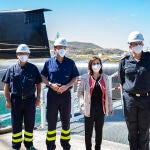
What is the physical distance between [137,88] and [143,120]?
49cm

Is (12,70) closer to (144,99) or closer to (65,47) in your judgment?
(65,47)

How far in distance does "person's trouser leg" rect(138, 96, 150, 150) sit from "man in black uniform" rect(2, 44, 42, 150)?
1798 millimetres

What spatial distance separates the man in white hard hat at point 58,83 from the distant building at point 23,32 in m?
17.3

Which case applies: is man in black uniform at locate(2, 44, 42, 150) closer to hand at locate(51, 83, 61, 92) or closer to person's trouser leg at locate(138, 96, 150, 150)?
hand at locate(51, 83, 61, 92)

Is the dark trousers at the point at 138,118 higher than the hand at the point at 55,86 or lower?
lower

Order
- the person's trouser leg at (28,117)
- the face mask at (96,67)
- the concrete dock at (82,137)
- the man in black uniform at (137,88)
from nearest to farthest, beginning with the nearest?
the man in black uniform at (137,88) < the face mask at (96,67) < the person's trouser leg at (28,117) < the concrete dock at (82,137)

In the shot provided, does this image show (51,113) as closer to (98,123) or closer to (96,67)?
(98,123)

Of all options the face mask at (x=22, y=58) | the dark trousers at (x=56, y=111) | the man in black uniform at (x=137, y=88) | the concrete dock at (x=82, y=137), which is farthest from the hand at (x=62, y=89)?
the concrete dock at (x=82, y=137)

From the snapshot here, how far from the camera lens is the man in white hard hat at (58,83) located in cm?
585

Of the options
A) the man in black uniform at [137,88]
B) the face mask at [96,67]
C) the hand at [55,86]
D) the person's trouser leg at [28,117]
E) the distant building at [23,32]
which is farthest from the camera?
the distant building at [23,32]

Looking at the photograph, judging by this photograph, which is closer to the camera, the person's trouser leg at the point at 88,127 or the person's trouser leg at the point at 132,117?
the person's trouser leg at the point at 132,117

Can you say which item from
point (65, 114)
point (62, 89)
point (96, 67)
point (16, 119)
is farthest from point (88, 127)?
point (16, 119)

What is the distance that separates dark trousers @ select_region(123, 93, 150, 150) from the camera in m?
5.22

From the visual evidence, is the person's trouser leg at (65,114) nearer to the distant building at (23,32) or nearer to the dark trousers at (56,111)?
the dark trousers at (56,111)
